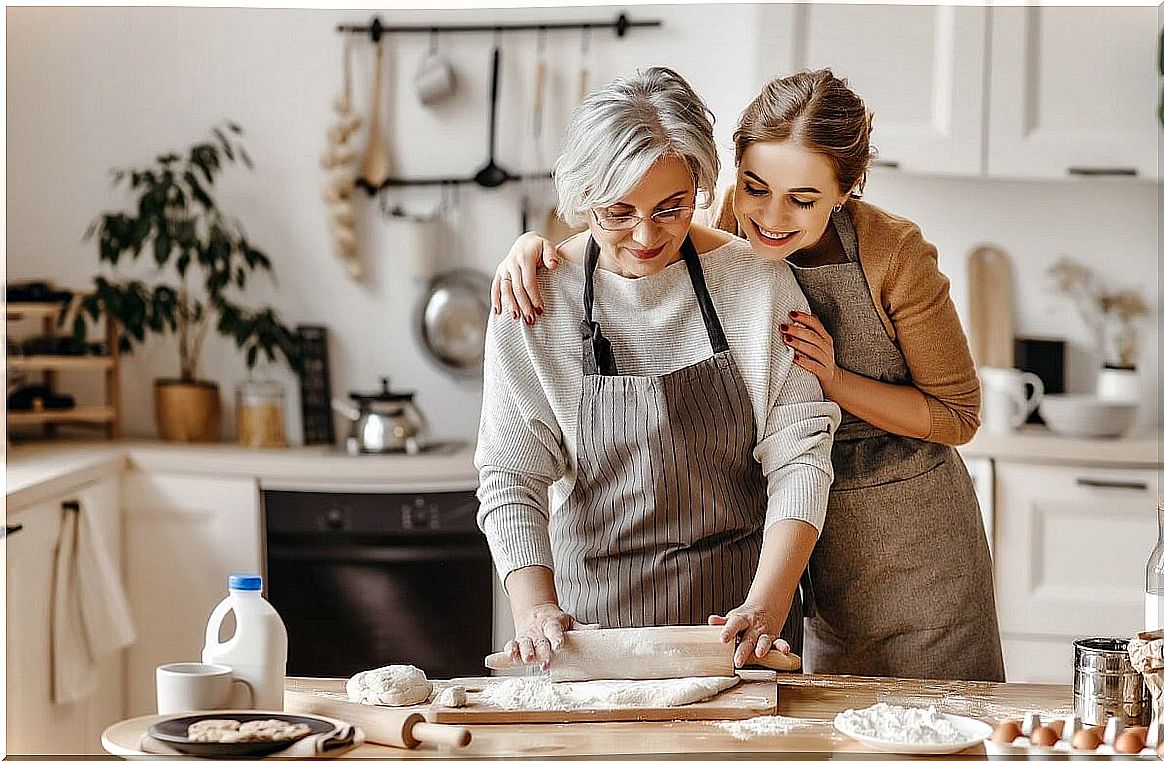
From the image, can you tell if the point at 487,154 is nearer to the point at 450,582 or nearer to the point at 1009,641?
the point at 450,582

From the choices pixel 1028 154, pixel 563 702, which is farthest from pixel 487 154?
pixel 563 702

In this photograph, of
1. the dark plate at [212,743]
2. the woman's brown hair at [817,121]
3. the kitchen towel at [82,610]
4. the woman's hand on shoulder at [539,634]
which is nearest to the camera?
the dark plate at [212,743]

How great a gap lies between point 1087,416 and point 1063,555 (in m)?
0.31

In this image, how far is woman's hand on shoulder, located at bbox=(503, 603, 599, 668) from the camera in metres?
1.37

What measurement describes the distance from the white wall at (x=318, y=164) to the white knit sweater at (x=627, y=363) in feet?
5.50

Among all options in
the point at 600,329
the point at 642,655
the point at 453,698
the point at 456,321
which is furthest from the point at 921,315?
the point at 456,321

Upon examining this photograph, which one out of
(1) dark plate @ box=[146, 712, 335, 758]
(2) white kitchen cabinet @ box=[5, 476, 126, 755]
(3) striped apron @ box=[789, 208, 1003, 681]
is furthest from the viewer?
(2) white kitchen cabinet @ box=[5, 476, 126, 755]

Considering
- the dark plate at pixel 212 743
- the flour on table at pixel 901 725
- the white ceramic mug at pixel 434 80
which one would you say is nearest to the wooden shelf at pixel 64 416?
the white ceramic mug at pixel 434 80

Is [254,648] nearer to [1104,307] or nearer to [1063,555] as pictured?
[1063,555]

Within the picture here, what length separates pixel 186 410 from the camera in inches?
124

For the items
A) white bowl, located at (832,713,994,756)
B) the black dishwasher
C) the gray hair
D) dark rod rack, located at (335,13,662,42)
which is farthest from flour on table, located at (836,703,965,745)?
dark rod rack, located at (335,13,662,42)

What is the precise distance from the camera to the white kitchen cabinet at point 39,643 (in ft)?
7.98

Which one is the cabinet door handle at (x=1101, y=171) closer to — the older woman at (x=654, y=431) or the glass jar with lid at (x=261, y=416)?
the older woman at (x=654, y=431)

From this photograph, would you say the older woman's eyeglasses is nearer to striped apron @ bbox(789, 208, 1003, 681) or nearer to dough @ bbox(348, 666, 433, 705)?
striped apron @ bbox(789, 208, 1003, 681)
